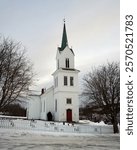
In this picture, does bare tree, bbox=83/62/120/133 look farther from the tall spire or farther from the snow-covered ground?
the tall spire

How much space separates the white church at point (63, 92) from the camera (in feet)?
127

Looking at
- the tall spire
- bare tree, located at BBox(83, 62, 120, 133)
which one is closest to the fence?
bare tree, located at BBox(83, 62, 120, 133)

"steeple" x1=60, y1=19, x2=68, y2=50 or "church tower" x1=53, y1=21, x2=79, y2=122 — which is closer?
"church tower" x1=53, y1=21, x2=79, y2=122

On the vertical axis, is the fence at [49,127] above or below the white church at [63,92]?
below

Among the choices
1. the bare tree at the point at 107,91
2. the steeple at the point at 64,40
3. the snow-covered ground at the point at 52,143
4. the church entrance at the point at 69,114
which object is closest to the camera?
the snow-covered ground at the point at 52,143

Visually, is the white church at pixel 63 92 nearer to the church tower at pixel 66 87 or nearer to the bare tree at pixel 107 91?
the church tower at pixel 66 87

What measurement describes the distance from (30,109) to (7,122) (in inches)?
948

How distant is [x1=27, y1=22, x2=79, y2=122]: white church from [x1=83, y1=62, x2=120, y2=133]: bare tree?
14.0 meters

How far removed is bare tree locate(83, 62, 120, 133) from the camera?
74.4 feet

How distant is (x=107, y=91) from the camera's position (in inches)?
911

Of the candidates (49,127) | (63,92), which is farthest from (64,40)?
(49,127)

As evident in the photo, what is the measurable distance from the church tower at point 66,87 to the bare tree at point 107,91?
13892 mm

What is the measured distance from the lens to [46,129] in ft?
78.8

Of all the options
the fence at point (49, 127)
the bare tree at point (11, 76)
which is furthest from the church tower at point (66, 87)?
the bare tree at point (11, 76)
